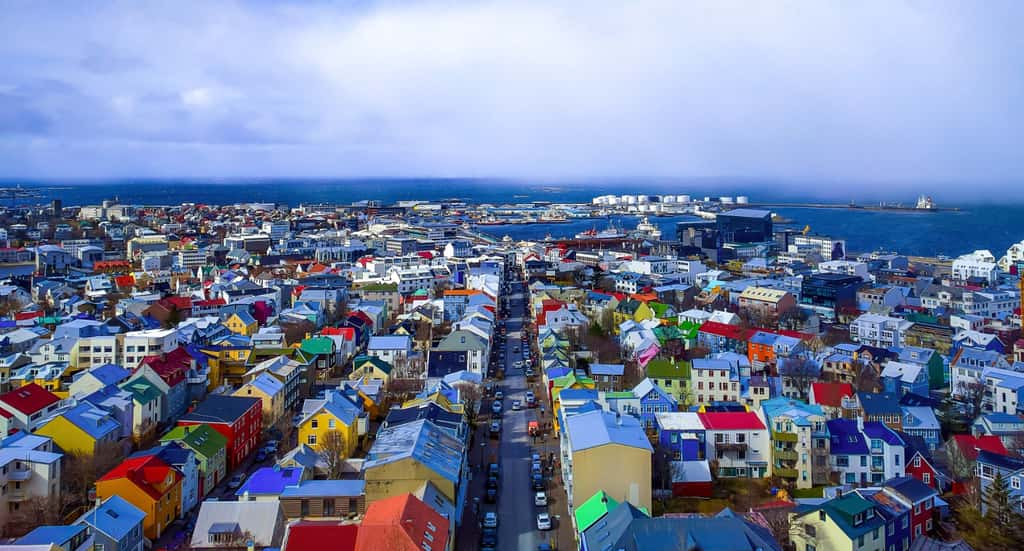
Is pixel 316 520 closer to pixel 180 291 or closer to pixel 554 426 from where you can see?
pixel 554 426

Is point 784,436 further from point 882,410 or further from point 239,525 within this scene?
point 239,525

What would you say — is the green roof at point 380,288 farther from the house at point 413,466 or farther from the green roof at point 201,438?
the house at point 413,466

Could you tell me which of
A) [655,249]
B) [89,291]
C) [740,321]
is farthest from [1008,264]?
[89,291]

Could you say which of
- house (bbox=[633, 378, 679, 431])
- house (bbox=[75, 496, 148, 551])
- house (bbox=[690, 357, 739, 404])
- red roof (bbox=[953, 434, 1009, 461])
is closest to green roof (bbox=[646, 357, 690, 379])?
house (bbox=[690, 357, 739, 404])

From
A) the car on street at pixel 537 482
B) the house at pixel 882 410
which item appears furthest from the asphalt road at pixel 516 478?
the house at pixel 882 410

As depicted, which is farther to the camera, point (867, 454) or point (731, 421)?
point (731, 421)

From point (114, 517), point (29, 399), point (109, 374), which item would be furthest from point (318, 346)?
point (114, 517)
